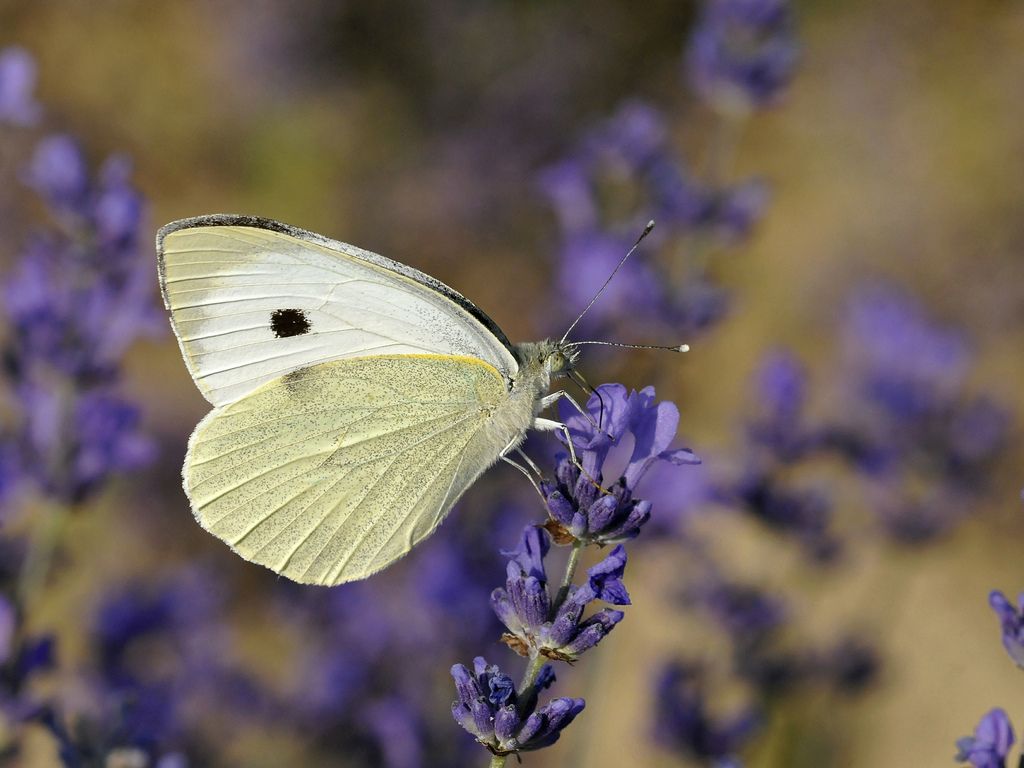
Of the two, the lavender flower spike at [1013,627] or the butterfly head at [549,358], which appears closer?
the lavender flower spike at [1013,627]

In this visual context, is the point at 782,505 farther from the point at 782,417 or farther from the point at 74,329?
the point at 74,329

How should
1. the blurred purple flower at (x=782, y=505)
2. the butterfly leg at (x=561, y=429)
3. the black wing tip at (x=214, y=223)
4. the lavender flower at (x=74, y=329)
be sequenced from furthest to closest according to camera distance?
the blurred purple flower at (x=782, y=505)
the lavender flower at (x=74, y=329)
the black wing tip at (x=214, y=223)
the butterfly leg at (x=561, y=429)

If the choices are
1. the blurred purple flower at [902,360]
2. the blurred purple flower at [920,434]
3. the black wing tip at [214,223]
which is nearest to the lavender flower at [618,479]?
the black wing tip at [214,223]

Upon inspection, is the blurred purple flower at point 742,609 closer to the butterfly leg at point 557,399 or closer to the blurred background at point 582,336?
the blurred background at point 582,336

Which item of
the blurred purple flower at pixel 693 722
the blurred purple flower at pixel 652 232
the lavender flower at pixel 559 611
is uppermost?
the blurred purple flower at pixel 652 232

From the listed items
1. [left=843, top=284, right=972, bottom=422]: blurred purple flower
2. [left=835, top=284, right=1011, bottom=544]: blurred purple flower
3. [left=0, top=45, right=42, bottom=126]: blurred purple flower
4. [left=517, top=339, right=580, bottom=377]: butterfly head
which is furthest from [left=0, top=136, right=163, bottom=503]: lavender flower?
[left=843, top=284, right=972, bottom=422]: blurred purple flower

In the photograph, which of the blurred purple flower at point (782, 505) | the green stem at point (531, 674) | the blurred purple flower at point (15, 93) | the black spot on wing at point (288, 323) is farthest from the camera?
the blurred purple flower at point (782, 505)
